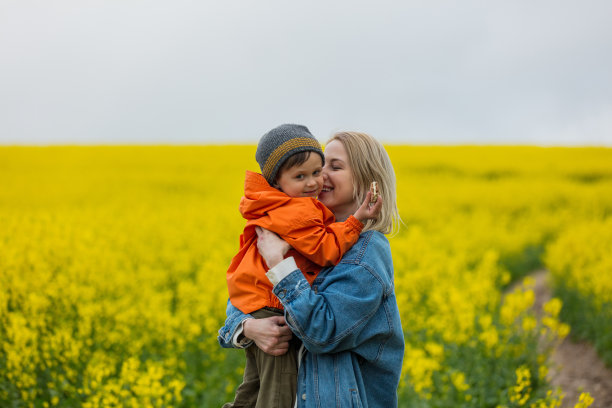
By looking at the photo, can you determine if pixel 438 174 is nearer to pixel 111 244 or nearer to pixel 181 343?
pixel 111 244

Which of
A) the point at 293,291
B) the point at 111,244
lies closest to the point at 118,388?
the point at 293,291

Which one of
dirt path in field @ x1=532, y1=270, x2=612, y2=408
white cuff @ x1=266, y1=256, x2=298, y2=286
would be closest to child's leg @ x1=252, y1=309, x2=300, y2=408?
white cuff @ x1=266, y1=256, x2=298, y2=286

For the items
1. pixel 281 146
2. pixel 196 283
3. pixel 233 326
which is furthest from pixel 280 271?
pixel 196 283

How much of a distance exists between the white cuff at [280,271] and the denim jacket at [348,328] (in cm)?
2

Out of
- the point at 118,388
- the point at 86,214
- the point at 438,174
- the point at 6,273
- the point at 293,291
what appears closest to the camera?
the point at 293,291

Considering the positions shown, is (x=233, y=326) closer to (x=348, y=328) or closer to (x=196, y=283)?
(x=348, y=328)

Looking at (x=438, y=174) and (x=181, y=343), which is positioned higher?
(x=438, y=174)

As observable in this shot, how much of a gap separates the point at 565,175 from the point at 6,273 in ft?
51.3

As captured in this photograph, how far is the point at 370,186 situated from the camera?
7.32 feet

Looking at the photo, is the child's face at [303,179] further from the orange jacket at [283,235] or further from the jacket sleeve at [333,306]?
the jacket sleeve at [333,306]

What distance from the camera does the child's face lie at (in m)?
2.17

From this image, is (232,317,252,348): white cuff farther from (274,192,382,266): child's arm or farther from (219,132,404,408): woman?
(274,192,382,266): child's arm

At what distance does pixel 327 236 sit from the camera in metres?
2.12

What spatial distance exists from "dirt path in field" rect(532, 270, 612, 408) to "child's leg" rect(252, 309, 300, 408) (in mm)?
3824
